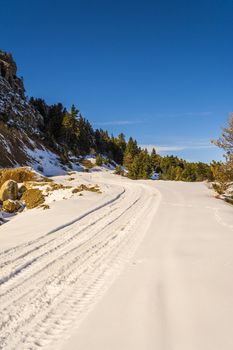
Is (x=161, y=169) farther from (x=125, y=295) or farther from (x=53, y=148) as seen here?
(x=125, y=295)

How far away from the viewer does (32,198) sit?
21531mm

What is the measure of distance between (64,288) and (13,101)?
7062cm

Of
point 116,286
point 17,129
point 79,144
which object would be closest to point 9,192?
point 116,286

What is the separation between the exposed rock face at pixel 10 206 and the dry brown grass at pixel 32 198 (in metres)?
0.73

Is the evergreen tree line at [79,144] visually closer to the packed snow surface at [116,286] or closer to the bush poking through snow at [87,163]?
the bush poking through snow at [87,163]

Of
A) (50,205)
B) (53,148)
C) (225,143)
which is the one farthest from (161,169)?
(50,205)

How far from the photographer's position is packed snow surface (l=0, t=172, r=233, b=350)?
14.4ft

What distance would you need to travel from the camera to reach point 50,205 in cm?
1778

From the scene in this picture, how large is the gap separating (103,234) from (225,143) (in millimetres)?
14367

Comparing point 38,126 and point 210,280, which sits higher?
point 38,126

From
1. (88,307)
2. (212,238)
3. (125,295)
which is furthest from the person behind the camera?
(212,238)

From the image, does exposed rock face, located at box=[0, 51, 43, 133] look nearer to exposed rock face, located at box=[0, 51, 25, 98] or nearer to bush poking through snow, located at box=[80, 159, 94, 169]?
exposed rock face, located at box=[0, 51, 25, 98]

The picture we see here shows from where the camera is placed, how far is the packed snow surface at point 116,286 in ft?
14.4

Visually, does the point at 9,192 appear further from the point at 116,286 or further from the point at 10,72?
the point at 10,72
